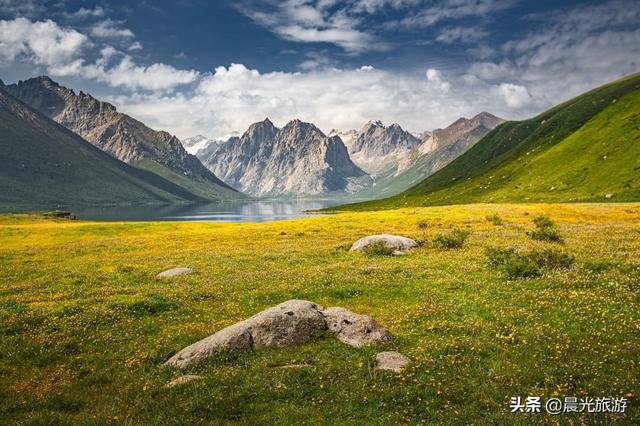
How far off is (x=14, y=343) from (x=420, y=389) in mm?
16112

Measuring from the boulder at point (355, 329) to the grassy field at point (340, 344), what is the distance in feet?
1.65

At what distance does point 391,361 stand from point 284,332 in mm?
4535

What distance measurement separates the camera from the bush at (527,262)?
23795 millimetres

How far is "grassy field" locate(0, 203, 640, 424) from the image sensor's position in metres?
11.0

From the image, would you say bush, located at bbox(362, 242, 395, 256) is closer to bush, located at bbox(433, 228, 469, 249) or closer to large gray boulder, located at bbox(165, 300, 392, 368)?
bush, located at bbox(433, 228, 469, 249)

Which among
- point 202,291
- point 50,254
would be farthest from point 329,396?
point 50,254

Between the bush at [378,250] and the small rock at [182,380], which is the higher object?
the bush at [378,250]

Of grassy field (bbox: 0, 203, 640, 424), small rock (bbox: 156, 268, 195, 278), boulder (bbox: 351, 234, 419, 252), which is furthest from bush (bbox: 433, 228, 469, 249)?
small rock (bbox: 156, 268, 195, 278)

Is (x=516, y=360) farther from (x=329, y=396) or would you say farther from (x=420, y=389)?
(x=329, y=396)

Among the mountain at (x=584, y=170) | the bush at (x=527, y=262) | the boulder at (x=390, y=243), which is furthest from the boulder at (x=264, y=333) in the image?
the mountain at (x=584, y=170)

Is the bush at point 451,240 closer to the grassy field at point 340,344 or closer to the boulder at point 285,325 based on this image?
the grassy field at point 340,344

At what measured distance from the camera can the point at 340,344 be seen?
15602 millimetres

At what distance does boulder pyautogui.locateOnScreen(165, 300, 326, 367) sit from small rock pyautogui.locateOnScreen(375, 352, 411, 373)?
3.50 m

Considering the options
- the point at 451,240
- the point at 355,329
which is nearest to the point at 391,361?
the point at 355,329
